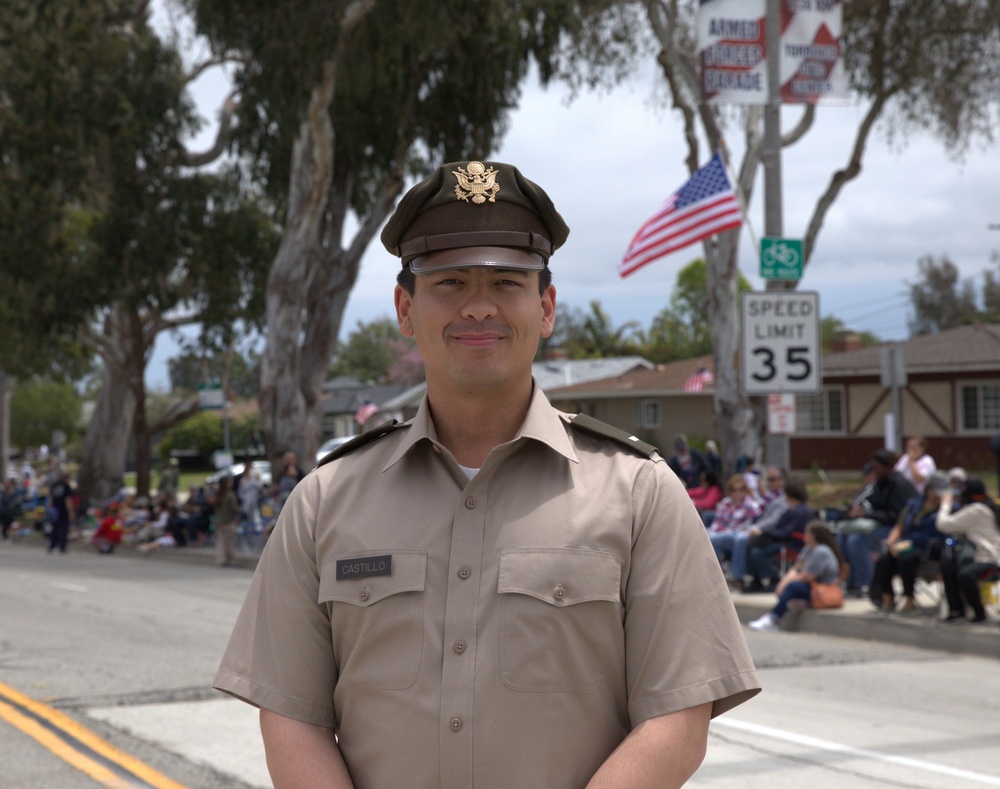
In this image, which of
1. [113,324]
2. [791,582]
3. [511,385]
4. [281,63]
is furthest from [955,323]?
[511,385]

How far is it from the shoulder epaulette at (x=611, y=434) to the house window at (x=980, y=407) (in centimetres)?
3470

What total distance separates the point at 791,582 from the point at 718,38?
6763 millimetres

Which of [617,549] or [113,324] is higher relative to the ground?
[113,324]

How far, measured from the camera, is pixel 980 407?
35.2 m

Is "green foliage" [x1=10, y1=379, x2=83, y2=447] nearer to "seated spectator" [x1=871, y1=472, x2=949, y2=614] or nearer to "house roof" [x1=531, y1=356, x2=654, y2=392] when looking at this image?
Result: "house roof" [x1=531, y1=356, x2=654, y2=392]

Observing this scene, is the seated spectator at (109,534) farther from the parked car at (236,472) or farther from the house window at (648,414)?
the house window at (648,414)

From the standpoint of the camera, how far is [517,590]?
2.24 m

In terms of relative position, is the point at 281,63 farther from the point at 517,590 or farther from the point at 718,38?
the point at 517,590

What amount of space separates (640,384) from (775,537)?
31080 millimetres

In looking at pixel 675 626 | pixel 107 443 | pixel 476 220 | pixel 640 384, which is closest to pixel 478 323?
pixel 476 220

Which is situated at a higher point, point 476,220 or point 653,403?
point 653,403

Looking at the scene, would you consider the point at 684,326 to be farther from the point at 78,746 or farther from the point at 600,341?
the point at 78,746

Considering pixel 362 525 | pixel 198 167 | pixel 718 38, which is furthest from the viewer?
pixel 198 167

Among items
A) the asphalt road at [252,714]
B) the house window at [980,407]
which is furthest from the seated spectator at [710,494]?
the house window at [980,407]
